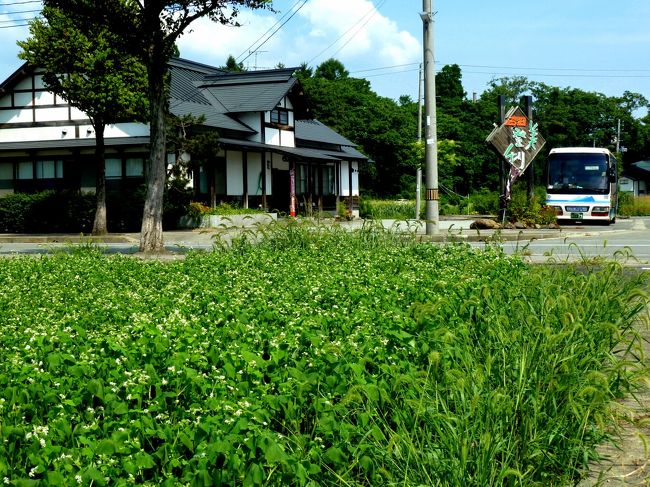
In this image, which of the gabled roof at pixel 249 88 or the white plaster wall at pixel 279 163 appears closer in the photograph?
the gabled roof at pixel 249 88

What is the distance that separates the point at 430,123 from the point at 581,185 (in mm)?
13240

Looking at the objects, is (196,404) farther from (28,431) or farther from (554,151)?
(554,151)

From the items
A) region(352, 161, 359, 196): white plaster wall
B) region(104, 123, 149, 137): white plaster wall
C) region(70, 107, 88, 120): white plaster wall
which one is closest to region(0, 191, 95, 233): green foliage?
region(104, 123, 149, 137): white plaster wall

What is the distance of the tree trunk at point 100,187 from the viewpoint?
28.0 meters

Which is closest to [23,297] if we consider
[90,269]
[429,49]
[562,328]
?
[90,269]

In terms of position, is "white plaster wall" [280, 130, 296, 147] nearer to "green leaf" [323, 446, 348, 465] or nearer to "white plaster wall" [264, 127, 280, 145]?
"white plaster wall" [264, 127, 280, 145]

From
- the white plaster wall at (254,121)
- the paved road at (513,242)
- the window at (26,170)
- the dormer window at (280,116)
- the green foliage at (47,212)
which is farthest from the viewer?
the dormer window at (280,116)

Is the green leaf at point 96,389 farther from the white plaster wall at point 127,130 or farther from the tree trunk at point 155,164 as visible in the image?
the white plaster wall at point 127,130

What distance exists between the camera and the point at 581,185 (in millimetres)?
33031

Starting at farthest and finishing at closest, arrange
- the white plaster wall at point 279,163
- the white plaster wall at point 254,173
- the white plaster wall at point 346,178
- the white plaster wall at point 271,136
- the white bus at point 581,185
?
the white plaster wall at point 346,178 → the white plaster wall at point 279,163 → the white plaster wall at point 271,136 → the white plaster wall at point 254,173 → the white bus at point 581,185

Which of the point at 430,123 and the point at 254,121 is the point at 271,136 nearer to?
→ the point at 254,121

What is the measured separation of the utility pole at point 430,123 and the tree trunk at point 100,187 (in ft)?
38.7

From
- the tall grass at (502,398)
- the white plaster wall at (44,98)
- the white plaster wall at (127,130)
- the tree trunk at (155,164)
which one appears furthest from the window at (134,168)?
the tall grass at (502,398)

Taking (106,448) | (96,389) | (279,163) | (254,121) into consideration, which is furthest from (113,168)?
(106,448)
